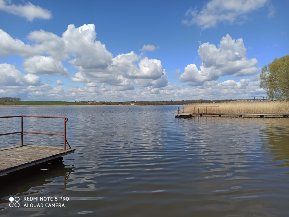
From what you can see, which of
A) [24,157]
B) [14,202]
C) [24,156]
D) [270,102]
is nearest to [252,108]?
[270,102]

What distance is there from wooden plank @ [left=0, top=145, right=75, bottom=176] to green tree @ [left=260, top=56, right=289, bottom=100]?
54930 mm

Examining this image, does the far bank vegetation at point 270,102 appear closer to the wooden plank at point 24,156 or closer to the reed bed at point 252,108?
the reed bed at point 252,108

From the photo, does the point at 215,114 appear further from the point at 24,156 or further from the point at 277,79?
the point at 24,156

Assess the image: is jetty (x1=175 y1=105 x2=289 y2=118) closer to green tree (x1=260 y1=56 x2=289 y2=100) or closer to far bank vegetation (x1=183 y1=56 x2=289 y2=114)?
far bank vegetation (x1=183 y1=56 x2=289 y2=114)

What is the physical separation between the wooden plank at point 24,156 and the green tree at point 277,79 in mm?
54930

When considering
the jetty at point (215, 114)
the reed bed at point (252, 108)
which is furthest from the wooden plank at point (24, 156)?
the reed bed at point (252, 108)

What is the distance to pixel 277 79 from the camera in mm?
68062

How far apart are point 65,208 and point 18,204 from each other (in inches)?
69.9

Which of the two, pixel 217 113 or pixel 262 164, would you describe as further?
pixel 217 113

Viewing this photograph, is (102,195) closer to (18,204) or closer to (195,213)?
(18,204)

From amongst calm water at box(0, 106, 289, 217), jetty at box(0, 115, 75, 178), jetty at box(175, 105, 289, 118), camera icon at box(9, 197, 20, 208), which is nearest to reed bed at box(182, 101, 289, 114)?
jetty at box(175, 105, 289, 118)

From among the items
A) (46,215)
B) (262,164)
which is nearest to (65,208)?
(46,215)

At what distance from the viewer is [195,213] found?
10414mm

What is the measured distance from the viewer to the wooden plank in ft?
46.1
